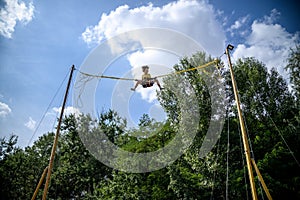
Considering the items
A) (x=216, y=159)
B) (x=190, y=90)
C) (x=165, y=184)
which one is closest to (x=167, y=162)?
(x=165, y=184)

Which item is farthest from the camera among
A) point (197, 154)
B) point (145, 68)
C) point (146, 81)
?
point (197, 154)

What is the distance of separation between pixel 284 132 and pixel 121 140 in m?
10.1

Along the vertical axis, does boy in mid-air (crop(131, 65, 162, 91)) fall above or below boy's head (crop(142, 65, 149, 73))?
below

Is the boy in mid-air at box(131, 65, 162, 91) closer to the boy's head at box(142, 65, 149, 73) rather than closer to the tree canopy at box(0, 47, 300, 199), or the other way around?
the boy's head at box(142, 65, 149, 73)

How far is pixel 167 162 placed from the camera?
12.7 m

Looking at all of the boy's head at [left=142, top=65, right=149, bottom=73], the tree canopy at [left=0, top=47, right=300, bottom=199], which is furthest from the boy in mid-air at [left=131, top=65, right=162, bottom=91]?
the tree canopy at [left=0, top=47, right=300, bottom=199]

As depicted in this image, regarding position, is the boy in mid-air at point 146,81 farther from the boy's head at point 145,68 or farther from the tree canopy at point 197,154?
the tree canopy at point 197,154

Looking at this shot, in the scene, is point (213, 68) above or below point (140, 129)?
above

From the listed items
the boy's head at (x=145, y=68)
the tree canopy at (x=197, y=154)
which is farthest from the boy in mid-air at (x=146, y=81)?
the tree canopy at (x=197, y=154)

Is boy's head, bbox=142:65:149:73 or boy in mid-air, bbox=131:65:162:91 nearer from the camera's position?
boy in mid-air, bbox=131:65:162:91

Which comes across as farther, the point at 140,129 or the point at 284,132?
the point at 140,129

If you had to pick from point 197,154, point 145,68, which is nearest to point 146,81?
point 145,68

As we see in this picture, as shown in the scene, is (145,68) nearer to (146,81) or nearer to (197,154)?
(146,81)

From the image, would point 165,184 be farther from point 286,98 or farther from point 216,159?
point 286,98
